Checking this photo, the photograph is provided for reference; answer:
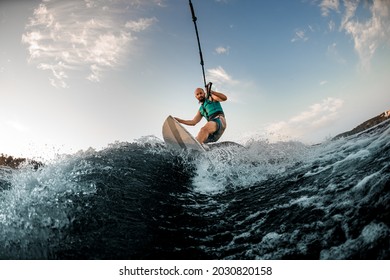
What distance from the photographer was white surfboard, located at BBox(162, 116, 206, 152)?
171 inches

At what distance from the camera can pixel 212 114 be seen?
5.30 meters

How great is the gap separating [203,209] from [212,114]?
2876 mm

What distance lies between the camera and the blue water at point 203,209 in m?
1.76

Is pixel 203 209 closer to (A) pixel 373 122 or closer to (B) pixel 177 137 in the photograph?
(B) pixel 177 137

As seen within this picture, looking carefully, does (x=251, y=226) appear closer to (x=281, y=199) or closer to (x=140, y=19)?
(x=281, y=199)

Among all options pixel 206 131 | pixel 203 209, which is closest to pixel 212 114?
pixel 206 131

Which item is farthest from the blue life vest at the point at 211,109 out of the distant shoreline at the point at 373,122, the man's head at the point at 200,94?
the distant shoreline at the point at 373,122

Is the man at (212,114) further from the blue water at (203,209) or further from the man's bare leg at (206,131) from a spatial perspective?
the blue water at (203,209)

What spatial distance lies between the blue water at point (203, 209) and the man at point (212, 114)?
142cm

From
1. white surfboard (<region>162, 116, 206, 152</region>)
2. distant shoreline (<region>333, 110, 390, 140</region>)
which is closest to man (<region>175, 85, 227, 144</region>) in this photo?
white surfboard (<region>162, 116, 206, 152</region>)

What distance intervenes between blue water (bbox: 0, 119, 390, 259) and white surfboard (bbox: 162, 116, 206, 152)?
75 cm

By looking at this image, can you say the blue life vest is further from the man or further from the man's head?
the man's head
